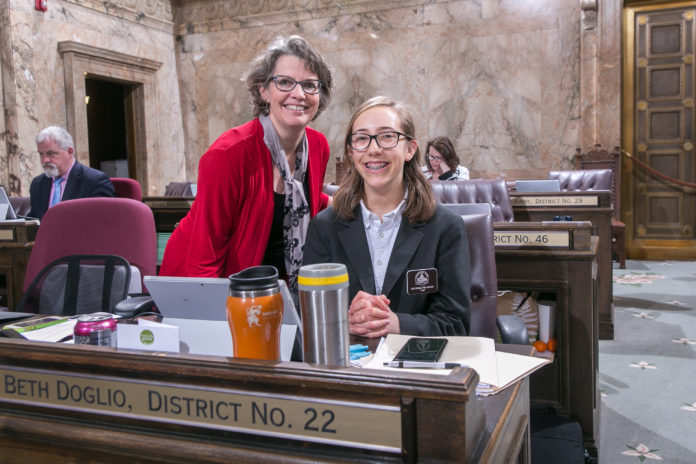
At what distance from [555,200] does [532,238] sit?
2.08 metres

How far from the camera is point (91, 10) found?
8070 millimetres

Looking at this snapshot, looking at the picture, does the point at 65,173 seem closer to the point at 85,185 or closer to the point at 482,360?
the point at 85,185

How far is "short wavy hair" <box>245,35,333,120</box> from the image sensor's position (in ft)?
6.44

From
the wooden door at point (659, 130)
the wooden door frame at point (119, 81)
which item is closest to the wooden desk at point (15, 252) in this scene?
the wooden door frame at point (119, 81)

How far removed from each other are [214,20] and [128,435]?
943cm

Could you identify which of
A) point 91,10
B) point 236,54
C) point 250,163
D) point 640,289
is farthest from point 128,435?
point 236,54

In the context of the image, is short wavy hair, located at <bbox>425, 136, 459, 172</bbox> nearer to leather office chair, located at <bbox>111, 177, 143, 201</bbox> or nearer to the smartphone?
leather office chair, located at <bbox>111, 177, 143, 201</bbox>

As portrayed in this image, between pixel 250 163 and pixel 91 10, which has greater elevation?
pixel 91 10

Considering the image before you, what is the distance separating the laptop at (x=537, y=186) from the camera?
15.7ft

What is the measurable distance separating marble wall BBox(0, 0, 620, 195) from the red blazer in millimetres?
6306

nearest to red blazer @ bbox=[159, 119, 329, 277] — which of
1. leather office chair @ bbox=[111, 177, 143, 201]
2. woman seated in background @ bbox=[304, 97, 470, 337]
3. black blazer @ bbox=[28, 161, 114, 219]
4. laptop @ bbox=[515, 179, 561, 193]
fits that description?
woman seated in background @ bbox=[304, 97, 470, 337]

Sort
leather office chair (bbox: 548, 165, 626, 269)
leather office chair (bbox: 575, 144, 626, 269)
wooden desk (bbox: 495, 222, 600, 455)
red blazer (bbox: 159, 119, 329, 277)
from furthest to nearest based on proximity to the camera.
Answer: leather office chair (bbox: 575, 144, 626, 269) → leather office chair (bbox: 548, 165, 626, 269) → wooden desk (bbox: 495, 222, 600, 455) → red blazer (bbox: 159, 119, 329, 277)

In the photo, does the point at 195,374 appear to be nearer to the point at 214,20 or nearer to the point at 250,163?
the point at 250,163

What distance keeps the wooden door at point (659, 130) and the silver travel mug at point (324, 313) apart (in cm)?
785
